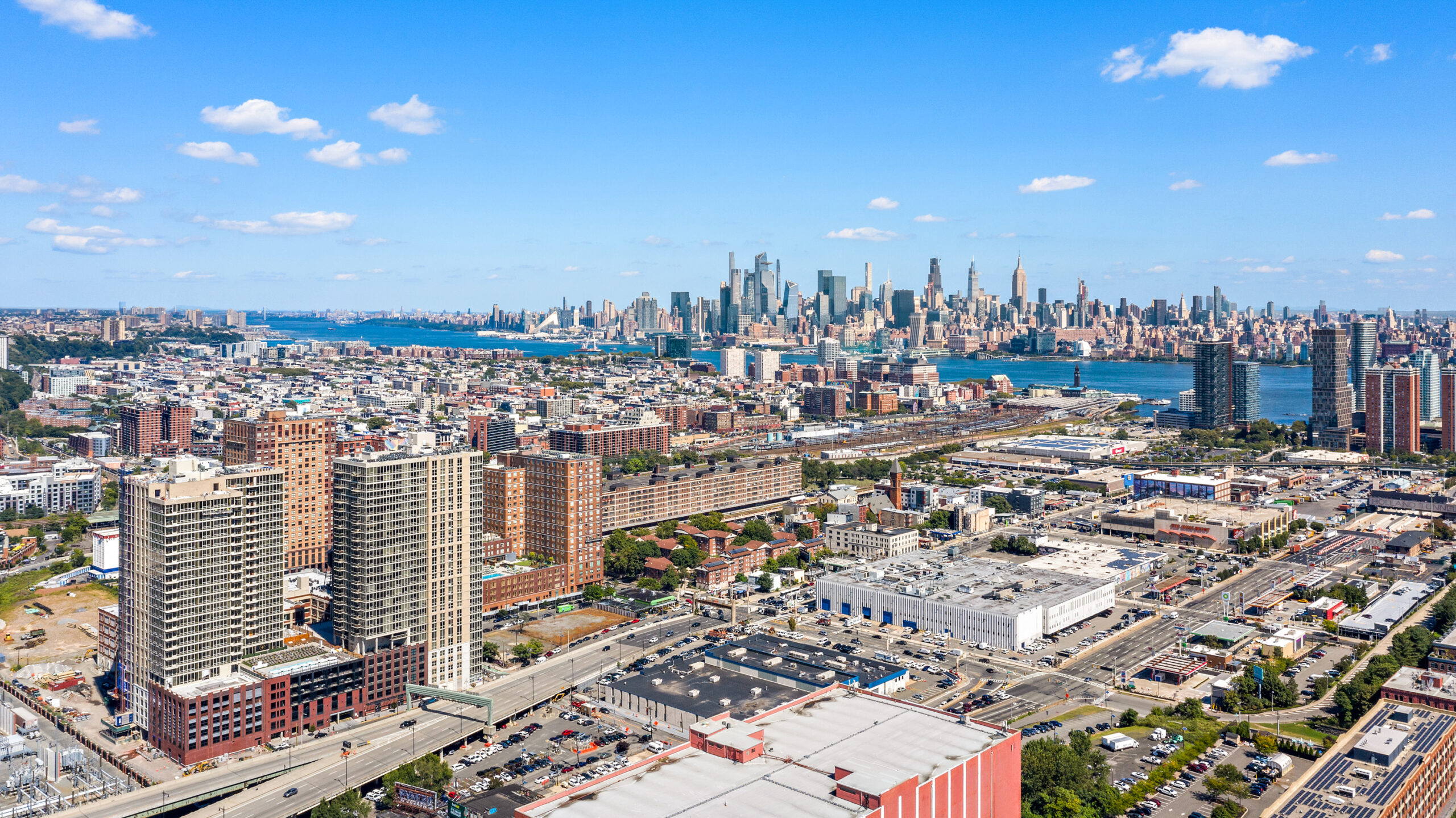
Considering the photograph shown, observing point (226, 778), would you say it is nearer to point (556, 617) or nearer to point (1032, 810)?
point (556, 617)

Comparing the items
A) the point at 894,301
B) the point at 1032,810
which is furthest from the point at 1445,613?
the point at 894,301

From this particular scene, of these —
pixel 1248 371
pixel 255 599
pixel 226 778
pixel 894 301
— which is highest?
pixel 894 301

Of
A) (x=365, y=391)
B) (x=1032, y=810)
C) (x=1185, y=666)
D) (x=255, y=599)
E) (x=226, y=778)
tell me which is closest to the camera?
(x=1032, y=810)

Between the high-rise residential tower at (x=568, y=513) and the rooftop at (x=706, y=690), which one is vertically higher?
the high-rise residential tower at (x=568, y=513)

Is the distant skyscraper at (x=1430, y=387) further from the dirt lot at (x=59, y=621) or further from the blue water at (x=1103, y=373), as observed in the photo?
the dirt lot at (x=59, y=621)

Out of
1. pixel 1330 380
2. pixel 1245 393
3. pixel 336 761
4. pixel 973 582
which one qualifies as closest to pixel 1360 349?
pixel 1245 393

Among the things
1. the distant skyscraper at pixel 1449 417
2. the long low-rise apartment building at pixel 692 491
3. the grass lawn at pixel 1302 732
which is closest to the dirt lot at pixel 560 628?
the long low-rise apartment building at pixel 692 491
